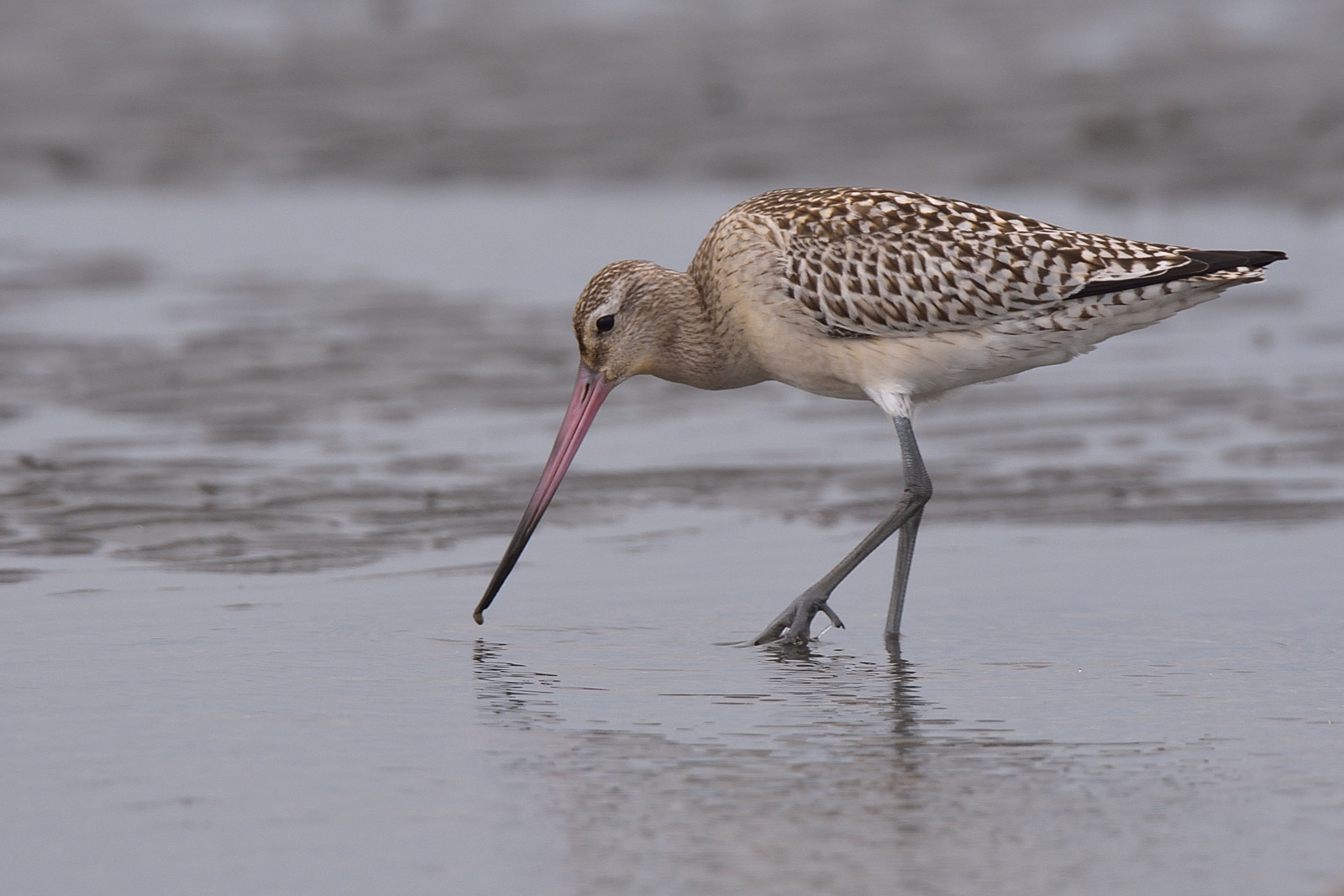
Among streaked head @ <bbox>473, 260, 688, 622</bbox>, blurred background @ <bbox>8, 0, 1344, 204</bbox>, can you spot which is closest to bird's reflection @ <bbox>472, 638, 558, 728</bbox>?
streaked head @ <bbox>473, 260, 688, 622</bbox>

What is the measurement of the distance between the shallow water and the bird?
50 cm

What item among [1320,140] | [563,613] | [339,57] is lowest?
[563,613]

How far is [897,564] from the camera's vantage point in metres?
6.27

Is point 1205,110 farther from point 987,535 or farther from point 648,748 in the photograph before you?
point 648,748

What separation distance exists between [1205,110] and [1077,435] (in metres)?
7.32

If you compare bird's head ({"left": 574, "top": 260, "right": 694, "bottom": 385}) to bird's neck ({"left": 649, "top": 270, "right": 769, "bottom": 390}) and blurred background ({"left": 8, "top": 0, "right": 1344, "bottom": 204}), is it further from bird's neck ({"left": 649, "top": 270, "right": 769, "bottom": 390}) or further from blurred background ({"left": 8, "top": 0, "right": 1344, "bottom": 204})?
blurred background ({"left": 8, "top": 0, "right": 1344, "bottom": 204})

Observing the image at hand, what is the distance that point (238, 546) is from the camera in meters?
7.05

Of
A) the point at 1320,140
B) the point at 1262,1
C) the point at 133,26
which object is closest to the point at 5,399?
the point at 1320,140

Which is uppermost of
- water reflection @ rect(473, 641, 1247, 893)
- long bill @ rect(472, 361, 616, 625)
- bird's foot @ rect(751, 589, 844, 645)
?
long bill @ rect(472, 361, 616, 625)

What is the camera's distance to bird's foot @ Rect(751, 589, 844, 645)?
19.7 ft

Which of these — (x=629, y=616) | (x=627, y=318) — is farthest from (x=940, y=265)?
(x=629, y=616)

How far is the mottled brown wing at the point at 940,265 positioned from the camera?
6.34 m

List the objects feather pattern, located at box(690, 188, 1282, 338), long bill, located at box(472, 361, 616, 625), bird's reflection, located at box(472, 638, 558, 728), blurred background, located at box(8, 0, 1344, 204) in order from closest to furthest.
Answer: bird's reflection, located at box(472, 638, 558, 728) < feather pattern, located at box(690, 188, 1282, 338) < long bill, located at box(472, 361, 616, 625) < blurred background, located at box(8, 0, 1344, 204)

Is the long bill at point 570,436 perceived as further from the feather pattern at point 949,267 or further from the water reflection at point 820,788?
the water reflection at point 820,788
